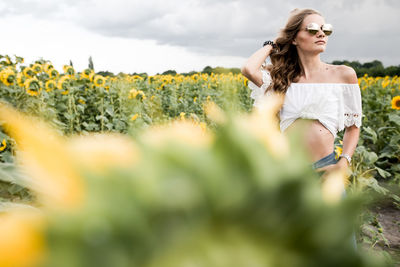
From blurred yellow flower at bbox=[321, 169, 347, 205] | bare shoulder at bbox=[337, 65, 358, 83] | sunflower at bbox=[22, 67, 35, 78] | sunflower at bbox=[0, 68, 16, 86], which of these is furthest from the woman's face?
sunflower at bbox=[22, 67, 35, 78]

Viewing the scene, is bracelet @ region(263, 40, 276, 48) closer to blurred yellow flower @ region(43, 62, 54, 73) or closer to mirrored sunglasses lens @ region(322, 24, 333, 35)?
mirrored sunglasses lens @ region(322, 24, 333, 35)

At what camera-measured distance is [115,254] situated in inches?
7.2

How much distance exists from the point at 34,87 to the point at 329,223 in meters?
4.72

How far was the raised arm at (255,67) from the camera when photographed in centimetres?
240

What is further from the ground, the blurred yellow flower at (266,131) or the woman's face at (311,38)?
the woman's face at (311,38)

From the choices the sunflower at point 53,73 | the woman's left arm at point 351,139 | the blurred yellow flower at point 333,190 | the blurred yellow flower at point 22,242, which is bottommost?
the woman's left arm at point 351,139

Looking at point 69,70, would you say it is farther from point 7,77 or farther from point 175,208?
point 175,208

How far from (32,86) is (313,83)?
11.0ft

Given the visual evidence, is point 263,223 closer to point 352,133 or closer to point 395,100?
point 352,133

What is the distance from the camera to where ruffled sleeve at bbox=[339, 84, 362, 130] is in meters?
2.24

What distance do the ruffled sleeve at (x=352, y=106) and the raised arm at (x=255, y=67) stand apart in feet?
1.65

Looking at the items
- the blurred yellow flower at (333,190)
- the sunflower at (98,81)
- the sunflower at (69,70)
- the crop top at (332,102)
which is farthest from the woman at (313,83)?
the sunflower at (69,70)

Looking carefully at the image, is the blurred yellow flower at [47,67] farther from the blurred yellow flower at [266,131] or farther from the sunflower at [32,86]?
the blurred yellow flower at [266,131]

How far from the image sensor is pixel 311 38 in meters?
2.24
